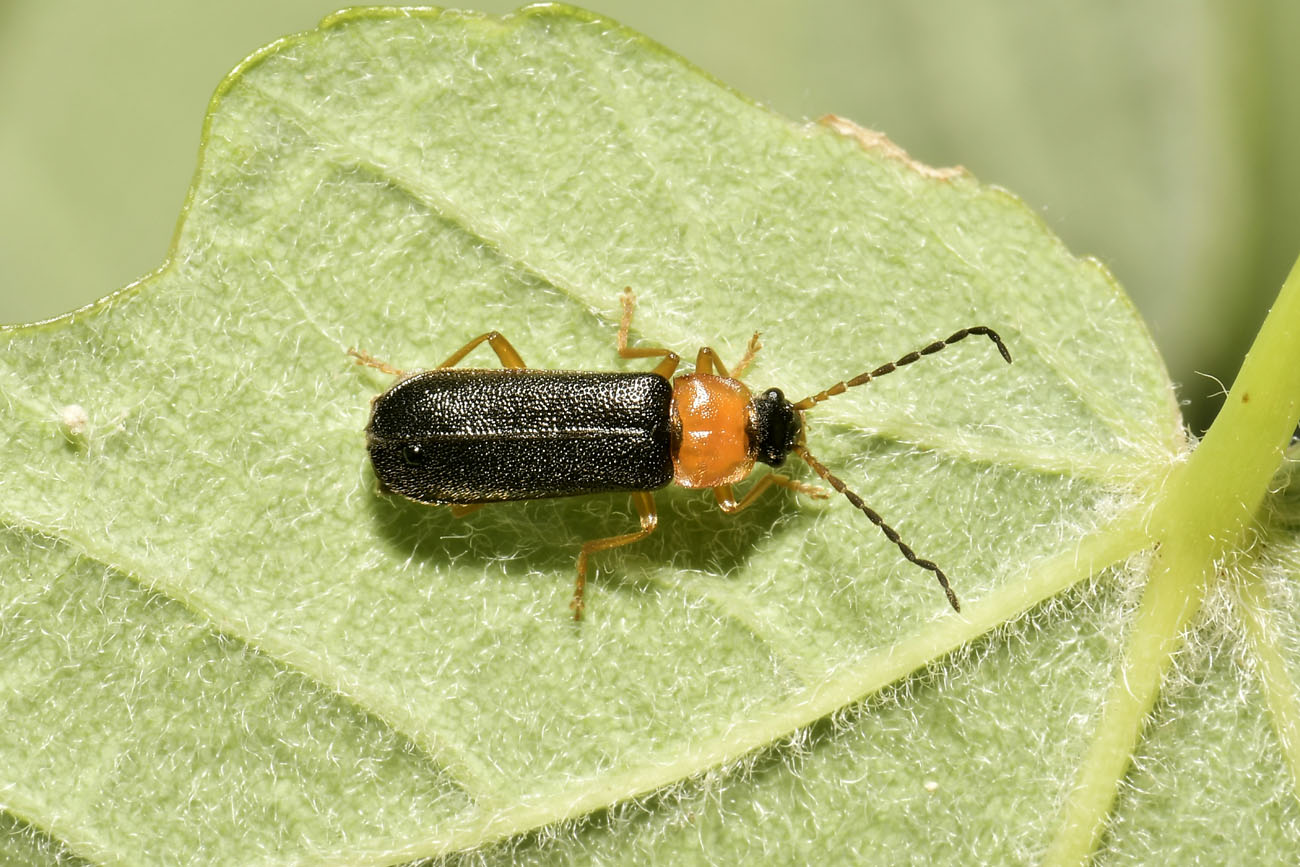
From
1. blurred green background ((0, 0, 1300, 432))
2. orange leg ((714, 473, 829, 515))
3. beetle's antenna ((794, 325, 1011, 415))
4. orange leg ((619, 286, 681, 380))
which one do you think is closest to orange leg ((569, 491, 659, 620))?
orange leg ((714, 473, 829, 515))

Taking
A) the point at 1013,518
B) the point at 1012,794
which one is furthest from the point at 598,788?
the point at 1013,518

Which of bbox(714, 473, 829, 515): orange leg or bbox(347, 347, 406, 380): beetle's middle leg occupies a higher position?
bbox(347, 347, 406, 380): beetle's middle leg

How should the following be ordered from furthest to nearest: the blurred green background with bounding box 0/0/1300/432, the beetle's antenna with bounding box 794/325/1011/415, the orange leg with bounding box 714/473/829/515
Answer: the blurred green background with bounding box 0/0/1300/432, the orange leg with bounding box 714/473/829/515, the beetle's antenna with bounding box 794/325/1011/415

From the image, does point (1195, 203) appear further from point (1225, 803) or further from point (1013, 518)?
point (1225, 803)

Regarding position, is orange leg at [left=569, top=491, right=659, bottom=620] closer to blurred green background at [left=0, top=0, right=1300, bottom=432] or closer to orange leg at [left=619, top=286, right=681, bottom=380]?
orange leg at [left=619, top=286, right=681, bottom=380]

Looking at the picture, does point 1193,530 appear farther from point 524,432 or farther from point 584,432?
point 524,432

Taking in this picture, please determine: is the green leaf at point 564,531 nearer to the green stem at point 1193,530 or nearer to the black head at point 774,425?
the green stem at point 1193,530

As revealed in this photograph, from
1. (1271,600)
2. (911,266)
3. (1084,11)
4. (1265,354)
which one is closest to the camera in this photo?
(1265,354)
